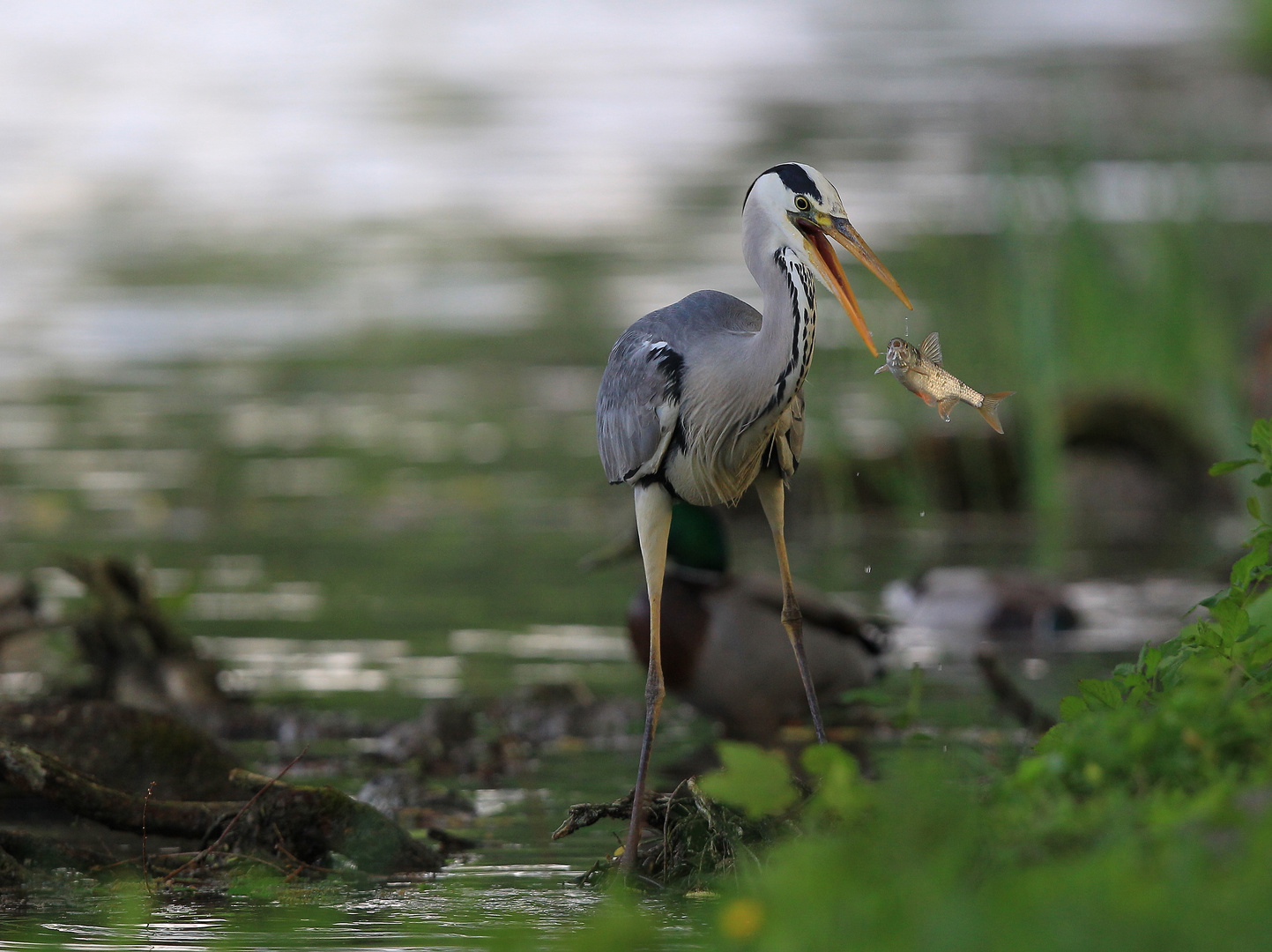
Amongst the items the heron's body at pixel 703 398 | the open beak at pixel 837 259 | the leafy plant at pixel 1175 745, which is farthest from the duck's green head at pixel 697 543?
the leafy plant at pixel 1175 745

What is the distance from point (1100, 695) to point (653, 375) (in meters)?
1.72

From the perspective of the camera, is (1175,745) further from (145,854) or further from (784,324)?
(145,854)

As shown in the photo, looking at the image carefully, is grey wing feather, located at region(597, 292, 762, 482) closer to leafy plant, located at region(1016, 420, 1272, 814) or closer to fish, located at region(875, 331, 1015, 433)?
fish, located at region(875, 331, 1015, 433)

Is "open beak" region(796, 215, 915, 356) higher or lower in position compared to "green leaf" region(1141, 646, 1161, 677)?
higher

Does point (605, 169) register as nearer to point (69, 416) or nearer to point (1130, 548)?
point (69, 416)

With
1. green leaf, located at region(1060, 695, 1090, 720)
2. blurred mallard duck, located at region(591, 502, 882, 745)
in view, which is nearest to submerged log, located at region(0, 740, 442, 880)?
green leaf, located at region(1060, 695, 1090, 720)

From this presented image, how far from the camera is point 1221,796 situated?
3180 mm

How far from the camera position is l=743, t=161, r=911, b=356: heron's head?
16.5 feet

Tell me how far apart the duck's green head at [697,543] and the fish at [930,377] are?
2.46m

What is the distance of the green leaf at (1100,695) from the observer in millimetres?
4047

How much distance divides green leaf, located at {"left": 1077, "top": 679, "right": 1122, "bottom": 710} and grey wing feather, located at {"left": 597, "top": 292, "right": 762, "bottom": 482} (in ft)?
5.10

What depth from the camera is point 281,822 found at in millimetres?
5199

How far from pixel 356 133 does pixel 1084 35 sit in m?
11.0

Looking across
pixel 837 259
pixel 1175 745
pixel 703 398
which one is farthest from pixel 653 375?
pixel 1175 745
